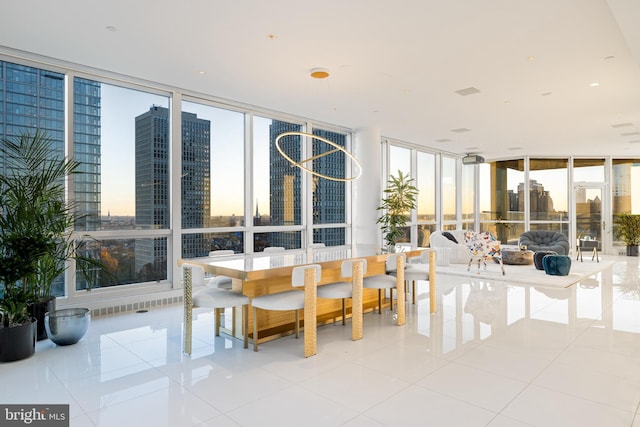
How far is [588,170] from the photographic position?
12.9m

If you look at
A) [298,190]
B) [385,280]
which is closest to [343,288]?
[385,280]

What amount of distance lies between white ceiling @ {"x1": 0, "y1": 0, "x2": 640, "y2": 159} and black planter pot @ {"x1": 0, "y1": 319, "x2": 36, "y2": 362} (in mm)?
2997

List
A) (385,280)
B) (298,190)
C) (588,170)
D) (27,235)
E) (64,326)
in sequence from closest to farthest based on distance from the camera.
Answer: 1. (27,235)
2. (64,326)
3. (385,280)
4. (298,190)
5. (588,170)

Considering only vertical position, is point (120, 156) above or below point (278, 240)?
above

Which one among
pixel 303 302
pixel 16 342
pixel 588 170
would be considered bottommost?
pixel 16 342

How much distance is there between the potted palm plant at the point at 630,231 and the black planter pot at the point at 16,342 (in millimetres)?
14692

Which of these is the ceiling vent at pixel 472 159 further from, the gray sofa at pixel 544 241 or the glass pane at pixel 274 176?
the glass pane at pixel 274 176

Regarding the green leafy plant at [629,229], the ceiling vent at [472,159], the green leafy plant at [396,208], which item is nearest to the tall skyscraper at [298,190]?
the green leafy plant at [396,208]

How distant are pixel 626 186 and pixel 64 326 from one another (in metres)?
15.2

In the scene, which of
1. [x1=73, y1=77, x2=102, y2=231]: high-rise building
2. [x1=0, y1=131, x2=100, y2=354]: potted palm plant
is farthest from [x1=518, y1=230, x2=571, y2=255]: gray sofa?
[x1=0, y1=131, x2=100, y2=354]: potted palm plant

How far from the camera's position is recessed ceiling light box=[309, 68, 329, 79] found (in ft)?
17.2

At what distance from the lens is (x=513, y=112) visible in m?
7.41

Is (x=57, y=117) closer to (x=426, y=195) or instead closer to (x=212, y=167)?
(x=212, y=167)

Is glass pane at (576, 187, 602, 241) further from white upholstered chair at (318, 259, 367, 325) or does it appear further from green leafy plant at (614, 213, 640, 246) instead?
white upholstered chair at (318, 259, 367, 325)
